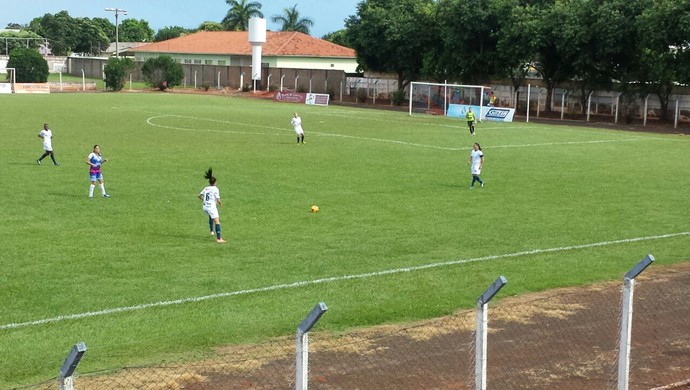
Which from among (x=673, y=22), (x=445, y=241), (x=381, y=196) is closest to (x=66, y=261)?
(x=445, y=241)

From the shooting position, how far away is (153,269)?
738 inches

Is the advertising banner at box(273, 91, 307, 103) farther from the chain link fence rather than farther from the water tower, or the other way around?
the chain link fence

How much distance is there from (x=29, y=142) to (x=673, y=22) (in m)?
40.2

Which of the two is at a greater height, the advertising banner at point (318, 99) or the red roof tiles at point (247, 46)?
the red roof tiles at point (247, 46)

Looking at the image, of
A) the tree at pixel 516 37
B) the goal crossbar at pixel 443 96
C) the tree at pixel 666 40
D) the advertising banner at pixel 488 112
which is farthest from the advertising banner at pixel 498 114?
the tree at pixel 666 40

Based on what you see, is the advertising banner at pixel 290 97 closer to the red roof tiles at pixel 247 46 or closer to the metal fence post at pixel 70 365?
the red roof tiles at pixel 247 46

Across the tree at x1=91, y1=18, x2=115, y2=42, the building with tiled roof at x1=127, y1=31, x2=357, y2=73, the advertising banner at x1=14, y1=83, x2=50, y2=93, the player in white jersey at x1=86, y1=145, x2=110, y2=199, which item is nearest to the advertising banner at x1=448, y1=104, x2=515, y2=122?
the player in white jersey at x1=86, y1=145, x2=110, y2=199

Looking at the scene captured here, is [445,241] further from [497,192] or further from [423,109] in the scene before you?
[423,109]

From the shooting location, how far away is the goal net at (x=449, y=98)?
6888 cm

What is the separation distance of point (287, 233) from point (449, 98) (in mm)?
50038

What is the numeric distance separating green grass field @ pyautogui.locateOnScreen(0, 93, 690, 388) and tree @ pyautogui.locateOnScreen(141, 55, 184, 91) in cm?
5406

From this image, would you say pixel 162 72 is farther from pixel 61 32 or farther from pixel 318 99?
pixel 61 32

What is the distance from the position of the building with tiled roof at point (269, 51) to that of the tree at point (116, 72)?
66.6ft

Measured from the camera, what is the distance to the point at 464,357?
12.5m
